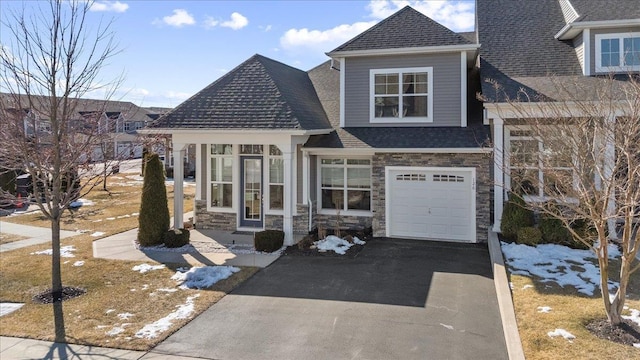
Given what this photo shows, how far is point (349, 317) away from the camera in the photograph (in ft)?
25.5

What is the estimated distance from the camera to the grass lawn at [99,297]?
7301mm

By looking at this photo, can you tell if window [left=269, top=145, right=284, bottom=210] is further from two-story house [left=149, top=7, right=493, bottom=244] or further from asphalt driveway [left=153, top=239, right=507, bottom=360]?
asphalt driveway [left=153, top=239, right=507, bottom=360]

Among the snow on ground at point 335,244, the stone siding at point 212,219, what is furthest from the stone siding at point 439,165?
the stone siding at point 212,219

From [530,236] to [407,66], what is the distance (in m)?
6.38

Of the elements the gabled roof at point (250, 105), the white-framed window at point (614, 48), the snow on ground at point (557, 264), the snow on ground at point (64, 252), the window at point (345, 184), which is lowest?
the snow on ground at point (64, 252)

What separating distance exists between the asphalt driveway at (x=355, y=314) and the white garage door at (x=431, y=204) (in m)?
2.11

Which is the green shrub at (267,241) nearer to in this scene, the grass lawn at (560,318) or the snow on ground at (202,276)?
the snow on ground at (202,276)

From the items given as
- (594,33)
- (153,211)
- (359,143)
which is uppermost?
(594,33)

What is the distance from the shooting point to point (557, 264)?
399 inches

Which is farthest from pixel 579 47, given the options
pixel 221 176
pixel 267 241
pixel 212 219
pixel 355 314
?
pixel 212 219

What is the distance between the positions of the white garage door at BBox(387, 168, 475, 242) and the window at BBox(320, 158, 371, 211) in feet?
3.53

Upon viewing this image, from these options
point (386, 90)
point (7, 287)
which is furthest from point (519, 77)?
point (7, 287)

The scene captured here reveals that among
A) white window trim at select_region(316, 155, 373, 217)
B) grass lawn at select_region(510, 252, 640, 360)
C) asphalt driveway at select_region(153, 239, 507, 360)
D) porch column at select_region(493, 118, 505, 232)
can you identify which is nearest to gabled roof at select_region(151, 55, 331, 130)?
white window trim at select_region(316, 155, 373, 217)

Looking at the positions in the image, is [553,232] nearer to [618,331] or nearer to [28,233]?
[618,331]
